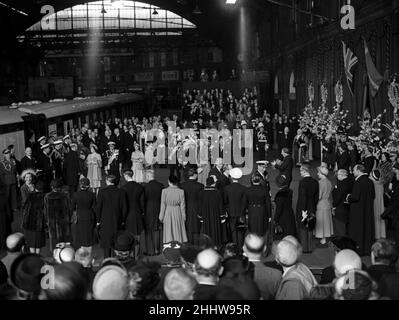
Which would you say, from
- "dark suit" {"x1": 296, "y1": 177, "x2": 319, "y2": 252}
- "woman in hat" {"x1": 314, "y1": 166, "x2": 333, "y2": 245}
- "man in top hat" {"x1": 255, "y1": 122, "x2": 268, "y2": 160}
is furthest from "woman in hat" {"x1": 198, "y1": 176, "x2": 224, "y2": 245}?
"man in top hat" {"x1": 255, "y1": 122, "x2": 268, "y2": 160}

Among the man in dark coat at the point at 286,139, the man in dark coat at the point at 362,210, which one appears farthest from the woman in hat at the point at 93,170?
the man in dark coat at the point at 286,139

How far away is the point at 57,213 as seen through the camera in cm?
1004

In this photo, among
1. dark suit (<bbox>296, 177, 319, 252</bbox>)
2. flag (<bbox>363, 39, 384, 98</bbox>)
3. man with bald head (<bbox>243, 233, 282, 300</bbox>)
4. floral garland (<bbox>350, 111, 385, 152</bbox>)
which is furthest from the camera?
flag (<bbox>363, 39, 384, 98</bbox>)

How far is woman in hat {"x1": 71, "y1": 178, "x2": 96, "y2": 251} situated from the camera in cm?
981

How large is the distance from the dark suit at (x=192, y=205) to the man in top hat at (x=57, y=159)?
583 cm

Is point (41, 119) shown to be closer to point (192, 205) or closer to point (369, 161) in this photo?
point (192, 205)

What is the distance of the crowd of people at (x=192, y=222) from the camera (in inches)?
178

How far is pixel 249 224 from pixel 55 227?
130 inches

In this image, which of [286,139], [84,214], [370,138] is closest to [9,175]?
[84,214]

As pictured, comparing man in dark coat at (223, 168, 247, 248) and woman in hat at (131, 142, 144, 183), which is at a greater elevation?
woman in hat at (131, 142, 144, 183)

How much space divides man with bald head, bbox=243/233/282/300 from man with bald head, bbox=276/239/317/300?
0.77ft

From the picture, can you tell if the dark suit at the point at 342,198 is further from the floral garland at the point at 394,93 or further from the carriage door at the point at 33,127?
the carriage door at the point at 33,127

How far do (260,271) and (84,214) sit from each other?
5050 mm

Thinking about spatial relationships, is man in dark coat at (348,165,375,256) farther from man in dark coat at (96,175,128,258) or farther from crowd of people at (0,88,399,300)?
man in dark coat at (96,175,128,258)
